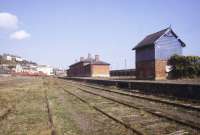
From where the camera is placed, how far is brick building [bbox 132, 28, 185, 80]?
36.1 meters

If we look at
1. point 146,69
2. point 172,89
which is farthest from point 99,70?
point 172,89

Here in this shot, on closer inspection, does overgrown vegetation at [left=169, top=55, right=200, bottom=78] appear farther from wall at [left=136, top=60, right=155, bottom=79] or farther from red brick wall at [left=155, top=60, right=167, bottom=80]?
wall at [left=136, top=60, right=155, bottom=79]

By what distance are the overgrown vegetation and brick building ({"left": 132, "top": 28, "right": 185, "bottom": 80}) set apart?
2.20 m

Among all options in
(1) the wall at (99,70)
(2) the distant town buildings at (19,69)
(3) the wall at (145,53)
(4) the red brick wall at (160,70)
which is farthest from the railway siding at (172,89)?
(2) the distant town buildings at (19,69)

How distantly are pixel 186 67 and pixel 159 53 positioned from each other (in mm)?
4940

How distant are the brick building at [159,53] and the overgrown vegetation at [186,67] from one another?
220 cm

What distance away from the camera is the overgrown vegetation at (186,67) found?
32531 mm

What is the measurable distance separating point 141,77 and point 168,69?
15.7 ft

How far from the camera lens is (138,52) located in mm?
41250

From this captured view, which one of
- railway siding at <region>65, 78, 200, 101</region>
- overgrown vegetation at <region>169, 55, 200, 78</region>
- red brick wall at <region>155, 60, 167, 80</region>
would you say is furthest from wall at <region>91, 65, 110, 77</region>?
railway siding at <region>65, 78, 200, 101</region>

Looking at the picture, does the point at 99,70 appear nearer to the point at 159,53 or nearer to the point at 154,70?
the point at 159,53

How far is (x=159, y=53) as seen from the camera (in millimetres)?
36625

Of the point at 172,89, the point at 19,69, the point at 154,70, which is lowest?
the point at 172,89

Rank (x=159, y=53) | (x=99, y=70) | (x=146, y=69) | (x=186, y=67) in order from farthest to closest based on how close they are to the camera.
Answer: (x=99, y=70) < (x=146, y=69) < (x=159, y=53) < (x=186, y=67)
